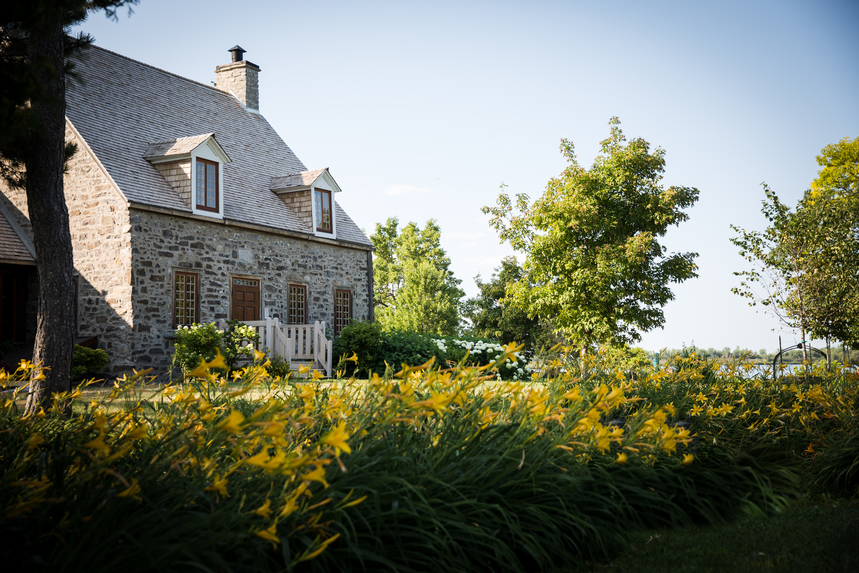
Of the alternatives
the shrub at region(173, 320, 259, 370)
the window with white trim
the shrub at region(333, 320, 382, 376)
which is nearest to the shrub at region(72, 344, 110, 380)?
the shrub at region(173, 320, 259, 370)

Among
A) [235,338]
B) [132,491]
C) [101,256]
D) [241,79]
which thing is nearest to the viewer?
[132,491]

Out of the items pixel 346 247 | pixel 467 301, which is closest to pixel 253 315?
pixel 346 247

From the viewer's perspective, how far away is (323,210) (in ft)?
58.9

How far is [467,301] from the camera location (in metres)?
32.7

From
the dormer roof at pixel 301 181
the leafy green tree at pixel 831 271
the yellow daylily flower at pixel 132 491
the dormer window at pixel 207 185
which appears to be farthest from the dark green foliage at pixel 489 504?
the leafy green tree at pixel 831 271

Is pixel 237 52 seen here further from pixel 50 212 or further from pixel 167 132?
pixel 50 212

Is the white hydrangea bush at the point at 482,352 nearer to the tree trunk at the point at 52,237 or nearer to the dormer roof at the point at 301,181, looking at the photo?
the dormer roof at the point at 301,181

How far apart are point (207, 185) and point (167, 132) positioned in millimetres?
2359

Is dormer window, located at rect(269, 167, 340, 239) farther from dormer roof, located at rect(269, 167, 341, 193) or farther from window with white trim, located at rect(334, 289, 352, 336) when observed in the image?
window with white trim, located at rect(334, 289, 352, 336)

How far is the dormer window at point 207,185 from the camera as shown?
1458 centimetres

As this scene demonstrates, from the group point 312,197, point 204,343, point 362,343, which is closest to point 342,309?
point 362,343

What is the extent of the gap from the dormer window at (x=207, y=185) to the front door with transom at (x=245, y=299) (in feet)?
6.32

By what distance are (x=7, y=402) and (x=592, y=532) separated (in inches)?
137

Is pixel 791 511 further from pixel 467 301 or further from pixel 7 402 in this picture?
pixel 467 301
